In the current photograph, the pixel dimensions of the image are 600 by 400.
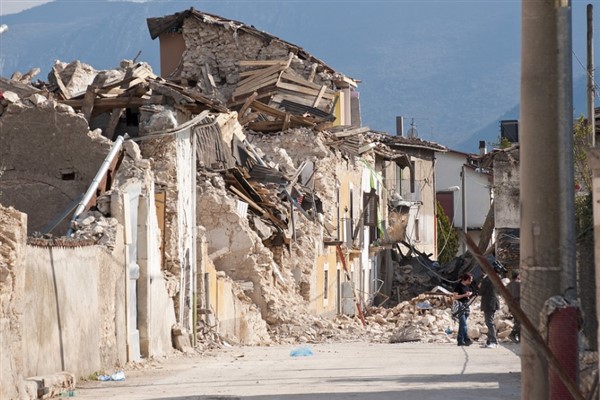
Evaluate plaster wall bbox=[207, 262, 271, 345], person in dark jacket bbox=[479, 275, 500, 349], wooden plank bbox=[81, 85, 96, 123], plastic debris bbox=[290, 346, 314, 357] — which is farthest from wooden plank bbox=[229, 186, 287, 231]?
person in dark jacket bbox=[479, 275, 500, 349]

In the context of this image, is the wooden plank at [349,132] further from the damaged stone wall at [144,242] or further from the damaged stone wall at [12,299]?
the damaged stone wall at [12,299]

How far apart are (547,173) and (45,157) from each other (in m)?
15.6

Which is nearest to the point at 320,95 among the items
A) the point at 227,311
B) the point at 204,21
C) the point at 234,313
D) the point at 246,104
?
the point at 204,21

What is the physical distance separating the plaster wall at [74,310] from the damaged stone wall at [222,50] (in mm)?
28228

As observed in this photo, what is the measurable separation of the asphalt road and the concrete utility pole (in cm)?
478

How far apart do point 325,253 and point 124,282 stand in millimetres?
23086

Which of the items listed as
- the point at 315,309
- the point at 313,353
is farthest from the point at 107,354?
the point at 315,309

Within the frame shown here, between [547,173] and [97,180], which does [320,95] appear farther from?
[547,173]

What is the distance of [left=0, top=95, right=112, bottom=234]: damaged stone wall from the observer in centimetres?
2439

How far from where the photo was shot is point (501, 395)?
1594cm

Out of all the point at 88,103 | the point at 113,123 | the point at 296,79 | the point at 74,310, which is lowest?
the point at 74,310

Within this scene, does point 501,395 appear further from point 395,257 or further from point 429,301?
point 395,257

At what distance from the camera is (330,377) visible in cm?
1911

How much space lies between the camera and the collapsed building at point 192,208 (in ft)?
64.8
